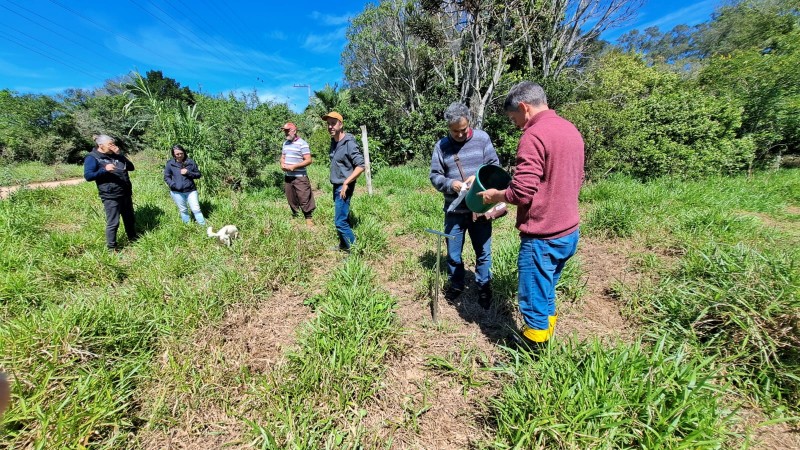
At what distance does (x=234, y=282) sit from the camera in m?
3.04

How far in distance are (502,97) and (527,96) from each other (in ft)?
32.4

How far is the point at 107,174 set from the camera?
385 cm

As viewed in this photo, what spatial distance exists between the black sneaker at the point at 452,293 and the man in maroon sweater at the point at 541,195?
109cm

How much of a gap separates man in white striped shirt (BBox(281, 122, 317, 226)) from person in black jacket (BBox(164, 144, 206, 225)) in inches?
53.5

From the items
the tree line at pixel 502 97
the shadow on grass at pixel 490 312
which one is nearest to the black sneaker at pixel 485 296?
the shadow on grass at pixel 490 312

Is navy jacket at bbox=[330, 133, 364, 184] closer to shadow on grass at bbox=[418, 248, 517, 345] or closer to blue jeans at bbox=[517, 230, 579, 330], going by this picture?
shadow on grass at bbox=[418, 248, 517, 345]

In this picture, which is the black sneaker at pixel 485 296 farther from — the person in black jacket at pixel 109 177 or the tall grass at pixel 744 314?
the person in black jacket at pixel 109 177

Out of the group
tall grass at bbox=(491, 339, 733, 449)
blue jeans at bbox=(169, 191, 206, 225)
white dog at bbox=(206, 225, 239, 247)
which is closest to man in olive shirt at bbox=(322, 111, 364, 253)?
white dog at bbox=(206, 225, 239, 247)

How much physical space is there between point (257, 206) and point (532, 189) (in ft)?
17.6

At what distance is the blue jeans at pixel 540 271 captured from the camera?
6.08ft

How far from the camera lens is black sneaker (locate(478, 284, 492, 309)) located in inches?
114

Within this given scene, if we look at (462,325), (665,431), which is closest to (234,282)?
(462,325)

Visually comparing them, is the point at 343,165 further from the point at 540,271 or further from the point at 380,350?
the point at 540,271

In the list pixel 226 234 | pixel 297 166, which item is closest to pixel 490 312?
pixel 226 234
